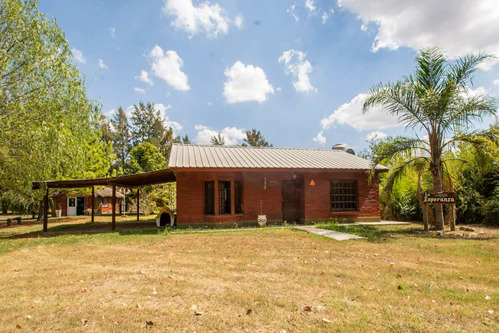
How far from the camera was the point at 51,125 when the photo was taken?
32.9 feet

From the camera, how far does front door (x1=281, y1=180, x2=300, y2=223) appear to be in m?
14.2

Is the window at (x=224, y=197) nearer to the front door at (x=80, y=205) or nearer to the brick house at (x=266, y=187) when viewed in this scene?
the brick house at (x=266, y=187)

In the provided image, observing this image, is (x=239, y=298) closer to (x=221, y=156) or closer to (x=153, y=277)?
(x=153, y=277)

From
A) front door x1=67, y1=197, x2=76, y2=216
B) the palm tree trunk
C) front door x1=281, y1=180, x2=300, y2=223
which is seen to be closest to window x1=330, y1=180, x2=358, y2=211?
front door x1=281, y1=180, x2=300, y2=223

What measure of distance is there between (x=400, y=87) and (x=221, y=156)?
8.22m

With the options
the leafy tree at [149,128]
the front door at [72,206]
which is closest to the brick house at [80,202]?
the front door at [72,206]

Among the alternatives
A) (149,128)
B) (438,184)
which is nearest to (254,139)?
(149,128)

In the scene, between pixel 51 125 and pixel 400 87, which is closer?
pixel 51 125

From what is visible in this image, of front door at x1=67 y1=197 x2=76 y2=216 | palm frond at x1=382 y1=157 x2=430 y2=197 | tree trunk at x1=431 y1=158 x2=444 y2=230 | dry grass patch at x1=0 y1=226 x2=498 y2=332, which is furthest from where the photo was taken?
front door at x1=67 y1=197 x2=76 y2=216

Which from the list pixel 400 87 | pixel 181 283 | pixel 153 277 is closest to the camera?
pixel 181 283

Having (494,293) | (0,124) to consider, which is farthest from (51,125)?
(494,293)

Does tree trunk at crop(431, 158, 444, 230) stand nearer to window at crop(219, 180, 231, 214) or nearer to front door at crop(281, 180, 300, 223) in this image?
front door at crop(281, 180, 300, 223)

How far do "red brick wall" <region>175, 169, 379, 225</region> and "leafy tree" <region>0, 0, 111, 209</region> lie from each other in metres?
4.60

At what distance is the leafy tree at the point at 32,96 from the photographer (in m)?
9.75
